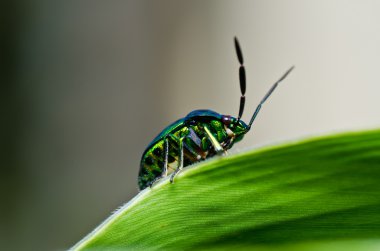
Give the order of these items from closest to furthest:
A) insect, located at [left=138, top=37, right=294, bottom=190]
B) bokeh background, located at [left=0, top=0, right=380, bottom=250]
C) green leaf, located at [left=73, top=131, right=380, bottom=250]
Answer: green leaf, located at [left=73, top=131, right=380, bottom=250] → insect, located at [left=138, top=37, right=294, bottom=190] → bokeh background, located at [left=0, top=0, right=380, bottom=250]

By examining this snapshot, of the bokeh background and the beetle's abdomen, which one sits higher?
the bokeh background

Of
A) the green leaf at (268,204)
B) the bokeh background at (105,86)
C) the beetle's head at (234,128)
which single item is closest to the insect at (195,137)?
the beetle's head at (234,128)

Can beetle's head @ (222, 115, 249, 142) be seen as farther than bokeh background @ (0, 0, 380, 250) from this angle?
No

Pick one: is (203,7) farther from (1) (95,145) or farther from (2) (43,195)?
(2) (43,195)

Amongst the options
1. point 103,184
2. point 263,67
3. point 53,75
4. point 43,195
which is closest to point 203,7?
point 263,67

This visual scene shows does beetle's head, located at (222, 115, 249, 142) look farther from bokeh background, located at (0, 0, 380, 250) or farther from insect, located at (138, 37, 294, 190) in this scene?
bokeh background, located at (0, 0, 380, 250)

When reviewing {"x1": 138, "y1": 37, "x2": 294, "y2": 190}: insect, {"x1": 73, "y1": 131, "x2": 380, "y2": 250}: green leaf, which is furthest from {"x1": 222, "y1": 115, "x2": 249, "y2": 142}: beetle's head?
{"x1": 73, "y1": 131, "x2": 380, "y2": 250}: green leaf
